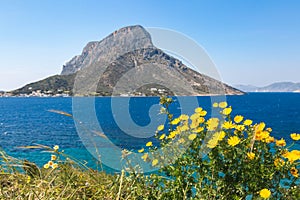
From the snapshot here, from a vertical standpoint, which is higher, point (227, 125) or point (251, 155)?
point (227, 125)

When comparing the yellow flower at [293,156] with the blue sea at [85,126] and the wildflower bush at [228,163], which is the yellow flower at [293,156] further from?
the blue sea at [85,126]

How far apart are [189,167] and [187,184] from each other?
156 mm

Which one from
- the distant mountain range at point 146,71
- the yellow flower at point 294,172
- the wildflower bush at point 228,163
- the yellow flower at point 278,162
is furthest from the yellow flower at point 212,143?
the distant mountain range at point 146,71

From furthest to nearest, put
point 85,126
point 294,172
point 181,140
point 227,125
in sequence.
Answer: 1. point 85,126
2. point 181,140
3. point 227,125
4. point 294,172

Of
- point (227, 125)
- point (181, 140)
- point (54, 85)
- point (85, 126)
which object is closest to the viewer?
Answer: point (227, 125)

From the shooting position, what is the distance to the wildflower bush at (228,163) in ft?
7.62

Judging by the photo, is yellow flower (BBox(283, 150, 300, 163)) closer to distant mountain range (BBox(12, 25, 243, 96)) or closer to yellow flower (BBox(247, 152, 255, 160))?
yellow flower (BBox(247, 152, 255, 160))

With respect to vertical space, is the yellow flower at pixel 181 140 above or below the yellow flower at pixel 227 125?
below

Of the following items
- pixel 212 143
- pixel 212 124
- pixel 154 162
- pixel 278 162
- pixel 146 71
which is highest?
pixel 146 71

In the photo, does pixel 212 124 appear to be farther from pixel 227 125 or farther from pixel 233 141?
pixel 233 141

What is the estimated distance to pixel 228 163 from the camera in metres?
2.42

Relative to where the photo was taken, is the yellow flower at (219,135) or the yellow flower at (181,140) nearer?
the yellow flower at (219,135)

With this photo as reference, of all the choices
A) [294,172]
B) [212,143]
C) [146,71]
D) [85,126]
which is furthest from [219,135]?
[146,71]

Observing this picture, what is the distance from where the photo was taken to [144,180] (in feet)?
9.09
